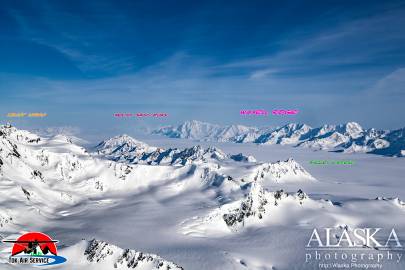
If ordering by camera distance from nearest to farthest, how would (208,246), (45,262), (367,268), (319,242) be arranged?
(45,262) < (367,268) < (208,246) < (319,242)

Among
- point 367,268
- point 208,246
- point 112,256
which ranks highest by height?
point 112,256

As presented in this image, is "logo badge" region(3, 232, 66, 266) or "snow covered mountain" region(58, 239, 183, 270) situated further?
"snow covered mountain" region(58, 239, 183, 270)

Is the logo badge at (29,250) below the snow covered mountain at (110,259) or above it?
above

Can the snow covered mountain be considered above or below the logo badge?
below

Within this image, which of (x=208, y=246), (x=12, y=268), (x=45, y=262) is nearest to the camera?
(x=12, y=268)

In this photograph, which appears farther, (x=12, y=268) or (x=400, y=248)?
(x=400, y=248)

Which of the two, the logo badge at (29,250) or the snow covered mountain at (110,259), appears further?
the snow covered mountain at (110,259)

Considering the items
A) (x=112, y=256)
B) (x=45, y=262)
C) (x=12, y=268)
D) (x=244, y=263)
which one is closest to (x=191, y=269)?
(x=244, y=263)

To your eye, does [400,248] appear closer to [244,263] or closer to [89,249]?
[244,263]

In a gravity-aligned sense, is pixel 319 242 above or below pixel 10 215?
below

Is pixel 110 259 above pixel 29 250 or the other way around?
the other way around

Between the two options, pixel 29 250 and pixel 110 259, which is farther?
pixel 110 259
